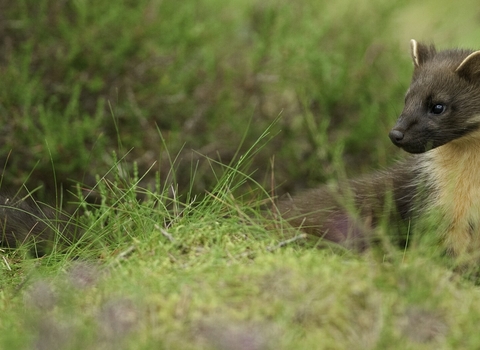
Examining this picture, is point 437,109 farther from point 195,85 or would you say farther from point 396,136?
point 195,85

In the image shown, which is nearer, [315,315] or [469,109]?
[315,315]

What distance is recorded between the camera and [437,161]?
443 centimetres

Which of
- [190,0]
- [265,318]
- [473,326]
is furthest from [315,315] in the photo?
[190,0]

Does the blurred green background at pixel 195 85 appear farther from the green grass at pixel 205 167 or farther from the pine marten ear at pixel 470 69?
the pine marten ear at pixel 470 69

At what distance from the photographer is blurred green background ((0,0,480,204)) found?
618 centimetres

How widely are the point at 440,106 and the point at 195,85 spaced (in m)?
3.29

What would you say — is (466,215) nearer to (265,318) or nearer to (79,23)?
(265,318)

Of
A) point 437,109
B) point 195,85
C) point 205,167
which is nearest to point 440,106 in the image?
point 437,109

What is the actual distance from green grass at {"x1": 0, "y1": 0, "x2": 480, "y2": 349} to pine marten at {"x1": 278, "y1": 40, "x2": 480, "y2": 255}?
51cm

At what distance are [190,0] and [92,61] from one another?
136cm

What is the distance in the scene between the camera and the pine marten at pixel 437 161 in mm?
4070

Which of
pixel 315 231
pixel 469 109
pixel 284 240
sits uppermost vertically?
pixel 469 109

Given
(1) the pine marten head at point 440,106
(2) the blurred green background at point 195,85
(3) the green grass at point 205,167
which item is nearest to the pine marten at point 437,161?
(1) the pine marten head at point 440,106

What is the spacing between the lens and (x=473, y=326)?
261 centimetres
